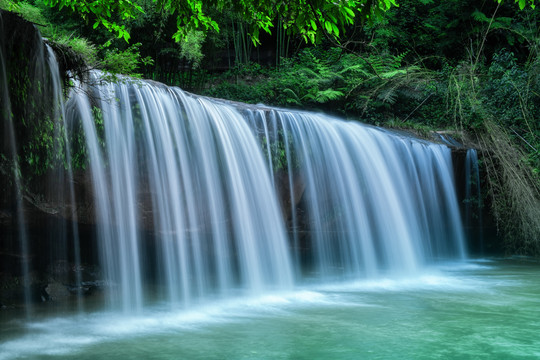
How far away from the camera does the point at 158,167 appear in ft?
23.5

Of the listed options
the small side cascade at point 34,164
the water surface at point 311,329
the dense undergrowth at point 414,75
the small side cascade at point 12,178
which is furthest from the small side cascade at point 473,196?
the small side cascade at point 12,178

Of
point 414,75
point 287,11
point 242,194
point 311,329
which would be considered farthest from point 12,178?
point 414,75

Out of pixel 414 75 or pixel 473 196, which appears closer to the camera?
pixel 473 196

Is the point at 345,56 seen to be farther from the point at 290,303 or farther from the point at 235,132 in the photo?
the point at 290,303

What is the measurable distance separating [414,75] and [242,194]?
27.6 ft

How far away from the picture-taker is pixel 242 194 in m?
7.97

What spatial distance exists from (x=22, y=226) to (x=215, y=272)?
2.65 metres

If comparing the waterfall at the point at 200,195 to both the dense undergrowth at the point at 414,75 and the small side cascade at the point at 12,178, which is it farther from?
the dense undergrowth at the point at 414,75

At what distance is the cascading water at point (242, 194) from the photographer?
6781mm

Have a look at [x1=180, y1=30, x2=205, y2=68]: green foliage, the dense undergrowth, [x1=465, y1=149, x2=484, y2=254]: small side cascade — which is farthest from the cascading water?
[x1=180, y1=30, x2=205, y2=68]: green foliage

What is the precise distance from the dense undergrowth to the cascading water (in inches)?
42.5

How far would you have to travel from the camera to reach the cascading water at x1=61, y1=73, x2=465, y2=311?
678 cm

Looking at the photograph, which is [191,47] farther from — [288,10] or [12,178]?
[288,10]

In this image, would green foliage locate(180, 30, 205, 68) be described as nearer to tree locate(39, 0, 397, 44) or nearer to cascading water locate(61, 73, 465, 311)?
cascading water locate(61, 73, 465, 311)
